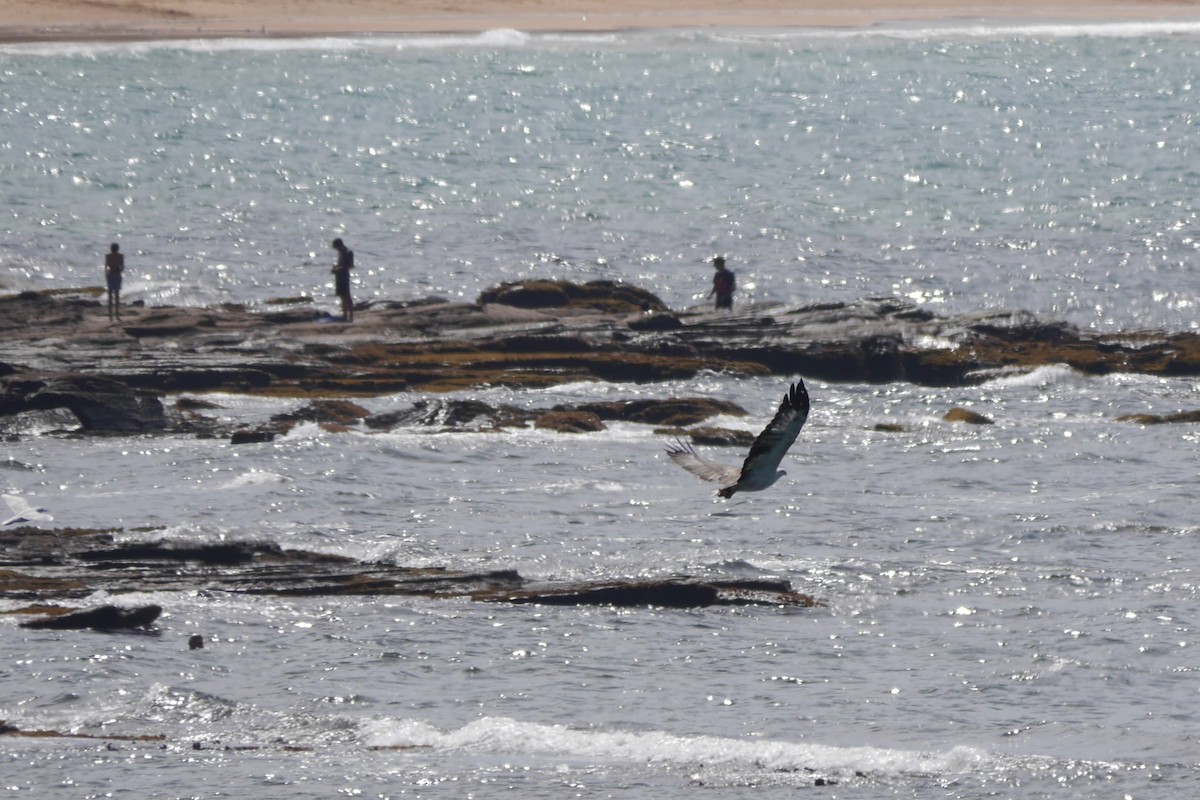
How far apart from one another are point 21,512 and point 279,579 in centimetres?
330

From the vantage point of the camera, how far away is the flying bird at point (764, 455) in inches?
398

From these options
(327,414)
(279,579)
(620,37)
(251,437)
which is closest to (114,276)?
(327,414)

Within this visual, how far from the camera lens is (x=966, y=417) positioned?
25.0 m

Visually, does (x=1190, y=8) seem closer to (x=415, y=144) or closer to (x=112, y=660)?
(x=415, y=144)

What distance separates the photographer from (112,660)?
49.3 feet

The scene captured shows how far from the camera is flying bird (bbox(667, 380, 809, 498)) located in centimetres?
1011

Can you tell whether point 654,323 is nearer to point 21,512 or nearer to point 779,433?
point 21,512

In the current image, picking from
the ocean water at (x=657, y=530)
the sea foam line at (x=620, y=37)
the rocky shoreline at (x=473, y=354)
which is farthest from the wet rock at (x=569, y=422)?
the sea foam line at (x=620, y=37)

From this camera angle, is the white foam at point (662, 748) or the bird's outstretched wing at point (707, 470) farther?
the white foam at point (662, 748)

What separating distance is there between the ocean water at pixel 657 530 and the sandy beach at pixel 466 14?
18992 millimetres

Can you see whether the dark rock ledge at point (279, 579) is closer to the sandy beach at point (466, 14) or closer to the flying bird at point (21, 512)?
the flying bird at point (21, 512)

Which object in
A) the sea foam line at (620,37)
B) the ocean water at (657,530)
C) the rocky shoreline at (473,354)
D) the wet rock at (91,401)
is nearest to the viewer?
the ocean water at (657,530)

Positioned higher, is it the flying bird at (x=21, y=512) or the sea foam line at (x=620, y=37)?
the sea foam line at (x=620, y=37)

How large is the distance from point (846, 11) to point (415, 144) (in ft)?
74.0
